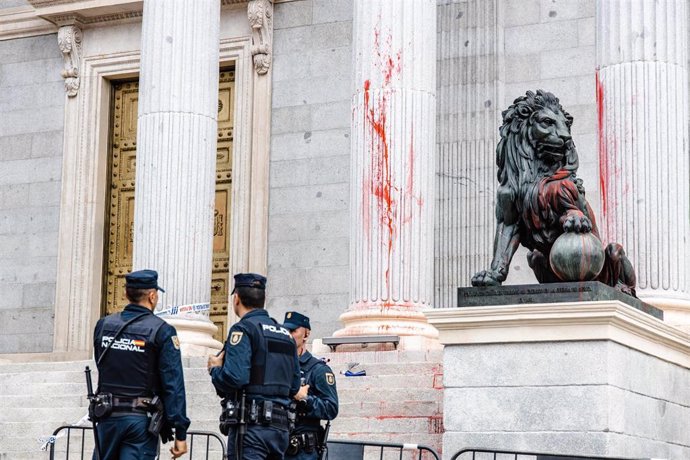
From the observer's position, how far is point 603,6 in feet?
55.5

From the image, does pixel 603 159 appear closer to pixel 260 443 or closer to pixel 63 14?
pixel 260 443

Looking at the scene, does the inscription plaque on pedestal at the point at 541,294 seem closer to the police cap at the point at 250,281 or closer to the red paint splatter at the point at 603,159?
the red paint splatter at the point at 603,159

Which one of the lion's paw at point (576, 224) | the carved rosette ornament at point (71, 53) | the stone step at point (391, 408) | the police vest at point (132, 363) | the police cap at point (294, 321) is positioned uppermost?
the carved rosette ornament at point (71, 53)

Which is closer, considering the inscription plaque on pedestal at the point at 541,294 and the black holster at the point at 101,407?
the black holster at the point at 101,407

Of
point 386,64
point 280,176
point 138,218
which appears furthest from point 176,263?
point 280,176

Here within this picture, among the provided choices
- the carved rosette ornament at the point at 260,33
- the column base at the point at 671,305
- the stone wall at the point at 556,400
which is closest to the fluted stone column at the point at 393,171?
the column base at the point at 671,305

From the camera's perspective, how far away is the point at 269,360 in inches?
397

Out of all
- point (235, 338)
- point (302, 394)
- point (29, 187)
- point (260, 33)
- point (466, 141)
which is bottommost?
point (302, 394)

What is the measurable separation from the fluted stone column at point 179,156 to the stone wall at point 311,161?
429 cm

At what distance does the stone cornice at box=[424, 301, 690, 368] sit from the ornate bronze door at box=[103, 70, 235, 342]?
34.7 feet

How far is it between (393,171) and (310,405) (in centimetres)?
674

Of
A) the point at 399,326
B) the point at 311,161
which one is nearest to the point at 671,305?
the point at 399,326

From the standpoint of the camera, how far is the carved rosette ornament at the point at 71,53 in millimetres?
25109

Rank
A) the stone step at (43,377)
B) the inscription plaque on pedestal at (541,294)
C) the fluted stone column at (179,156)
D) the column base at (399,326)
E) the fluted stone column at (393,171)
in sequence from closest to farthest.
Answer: the inscription plaque on pedestal at (541,294) → the column base at (399,326) → the fluted stone column at (393,171) → the stone step at (43,377) → the fluted stone column at (179,156)
